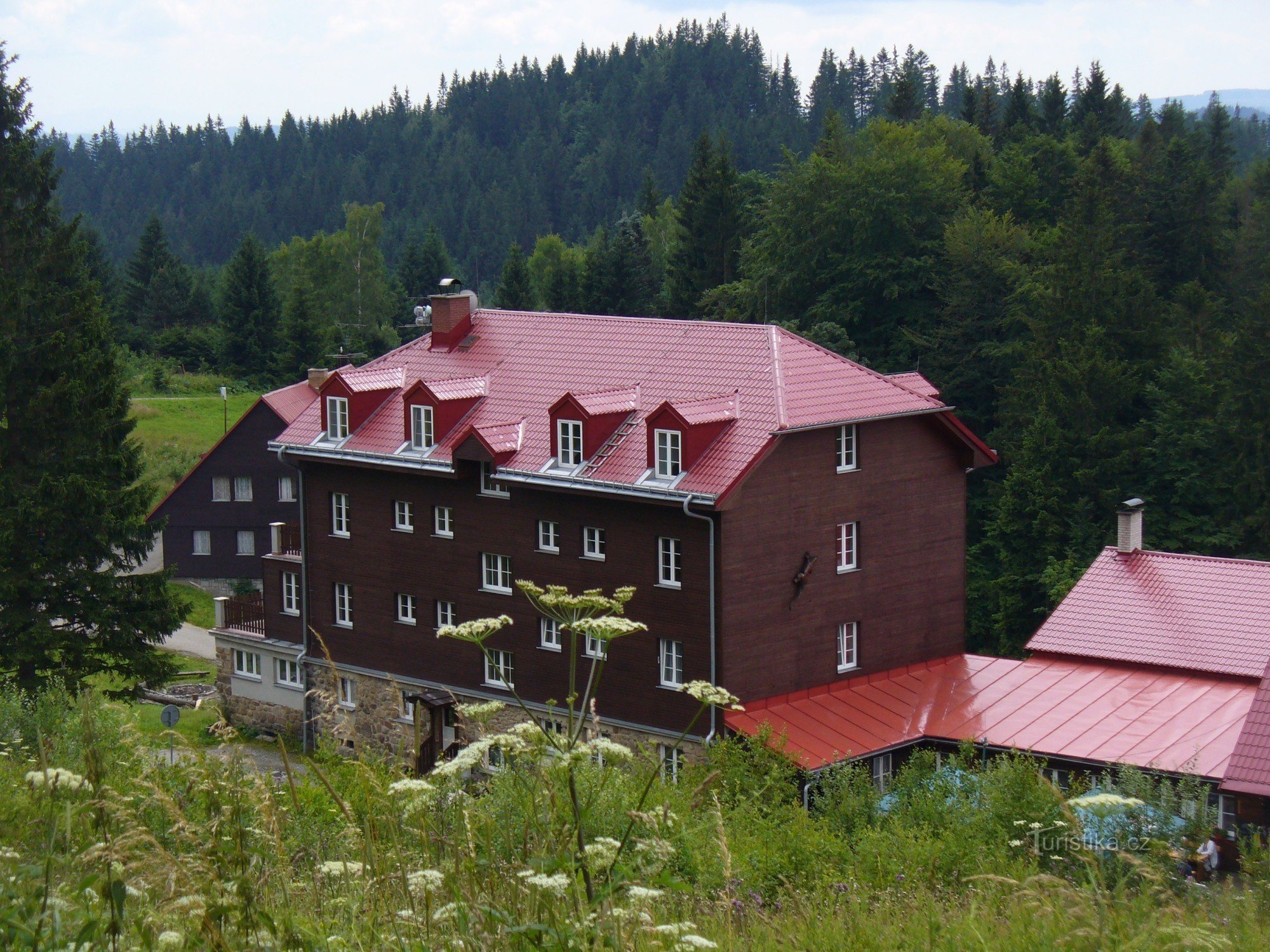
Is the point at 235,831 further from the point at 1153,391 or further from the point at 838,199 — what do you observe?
the point at 838,199

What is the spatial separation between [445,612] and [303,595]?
524cm

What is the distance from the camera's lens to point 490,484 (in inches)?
1275

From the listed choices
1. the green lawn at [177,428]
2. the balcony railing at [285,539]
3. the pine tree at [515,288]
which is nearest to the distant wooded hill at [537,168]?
the pine tree at [515,288]

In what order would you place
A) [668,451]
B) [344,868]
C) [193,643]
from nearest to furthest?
[344,868]
[668,451]
[193,643]

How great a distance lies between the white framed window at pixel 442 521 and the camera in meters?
33.3

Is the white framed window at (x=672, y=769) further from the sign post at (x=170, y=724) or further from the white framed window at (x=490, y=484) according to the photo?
the white framed window at (x=490, y=484)

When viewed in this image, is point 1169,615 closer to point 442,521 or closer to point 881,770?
point 881,770

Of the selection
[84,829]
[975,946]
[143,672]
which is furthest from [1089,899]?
[143,672]

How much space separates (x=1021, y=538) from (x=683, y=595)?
25349mm

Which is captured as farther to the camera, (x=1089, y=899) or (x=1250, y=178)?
(x=1250, y=178)

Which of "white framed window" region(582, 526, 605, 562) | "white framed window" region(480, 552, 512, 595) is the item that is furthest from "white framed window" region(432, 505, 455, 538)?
"white framed window" region(582, 526, 605, 562)

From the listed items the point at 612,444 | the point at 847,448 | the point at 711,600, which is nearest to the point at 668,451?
the point at 612,444

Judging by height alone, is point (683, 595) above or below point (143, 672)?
above

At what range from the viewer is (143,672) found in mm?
36000
